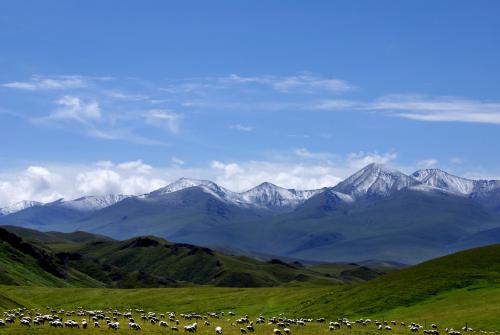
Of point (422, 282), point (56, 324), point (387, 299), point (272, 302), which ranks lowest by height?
point (272, 302)

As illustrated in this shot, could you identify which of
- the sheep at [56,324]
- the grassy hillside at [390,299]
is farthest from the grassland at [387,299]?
the sheep at [56,324]

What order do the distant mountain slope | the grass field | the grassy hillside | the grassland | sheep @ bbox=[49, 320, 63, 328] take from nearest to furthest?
sheep @ bbox=[49, 320, 63, 328]
the grass field
the grassland
the grassy hillside
the distant mountain slope

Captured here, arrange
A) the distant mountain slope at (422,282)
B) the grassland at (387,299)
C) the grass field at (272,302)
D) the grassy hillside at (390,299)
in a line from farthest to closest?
the distant mountain slope at (422,282) < the grassy hillside at (390,299) < the grassland at (387,299) < the grass field at (272,302)

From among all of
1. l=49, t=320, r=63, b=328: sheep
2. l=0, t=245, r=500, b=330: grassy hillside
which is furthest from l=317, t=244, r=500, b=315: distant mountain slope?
l=49, t=320, r=63, b=328: sheep

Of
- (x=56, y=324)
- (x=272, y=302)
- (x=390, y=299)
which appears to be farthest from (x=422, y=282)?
(x=56, y=324)

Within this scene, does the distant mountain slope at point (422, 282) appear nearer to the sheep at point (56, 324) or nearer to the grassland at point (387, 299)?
the grassland at point (387, 299)

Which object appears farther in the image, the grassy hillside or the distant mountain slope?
the distant mountain slope

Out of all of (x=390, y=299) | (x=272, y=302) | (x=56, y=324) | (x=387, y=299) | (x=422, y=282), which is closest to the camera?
(x=56, y=324)

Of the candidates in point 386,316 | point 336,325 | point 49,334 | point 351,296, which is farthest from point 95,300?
point 49,334

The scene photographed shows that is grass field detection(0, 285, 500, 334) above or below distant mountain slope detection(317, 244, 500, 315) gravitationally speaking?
below

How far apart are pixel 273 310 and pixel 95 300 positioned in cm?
5275

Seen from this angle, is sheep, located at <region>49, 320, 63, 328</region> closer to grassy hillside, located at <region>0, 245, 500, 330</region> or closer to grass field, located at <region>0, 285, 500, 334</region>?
grass field, located at <region>0, 285, 500, 334</region>

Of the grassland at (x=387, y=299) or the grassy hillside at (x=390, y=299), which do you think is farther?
the grassy hillside at (x=390, y=299)

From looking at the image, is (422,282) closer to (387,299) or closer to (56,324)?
(387,299)
